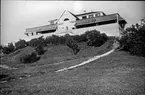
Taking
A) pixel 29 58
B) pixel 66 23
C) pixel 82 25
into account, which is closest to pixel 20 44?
pixel 29 58

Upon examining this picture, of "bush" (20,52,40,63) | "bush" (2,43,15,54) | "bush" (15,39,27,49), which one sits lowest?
"bush" (20,52,40,63)

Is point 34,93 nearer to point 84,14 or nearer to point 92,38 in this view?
point 92,38

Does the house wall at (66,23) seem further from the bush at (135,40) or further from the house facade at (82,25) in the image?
the bush at (135,40)

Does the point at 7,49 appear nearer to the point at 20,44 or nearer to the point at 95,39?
the point at 20,44

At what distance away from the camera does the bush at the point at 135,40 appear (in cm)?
2870

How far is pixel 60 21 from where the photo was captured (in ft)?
171

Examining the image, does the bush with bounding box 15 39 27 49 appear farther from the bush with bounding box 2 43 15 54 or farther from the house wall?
the house wall

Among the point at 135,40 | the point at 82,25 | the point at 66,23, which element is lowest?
the point at 135,40

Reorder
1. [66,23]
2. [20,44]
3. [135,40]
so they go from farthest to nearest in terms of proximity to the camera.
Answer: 1. [20,44]
2. [66,23]
3. [135,40]

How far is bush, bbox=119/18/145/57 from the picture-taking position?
28702 millimetres

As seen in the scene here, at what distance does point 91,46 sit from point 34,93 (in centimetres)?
3028

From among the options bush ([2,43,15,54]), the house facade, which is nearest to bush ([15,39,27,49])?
bush ([2,43,15,54])

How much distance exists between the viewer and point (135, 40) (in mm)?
30656

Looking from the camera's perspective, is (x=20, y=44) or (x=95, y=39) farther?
(x=20, y=44)
